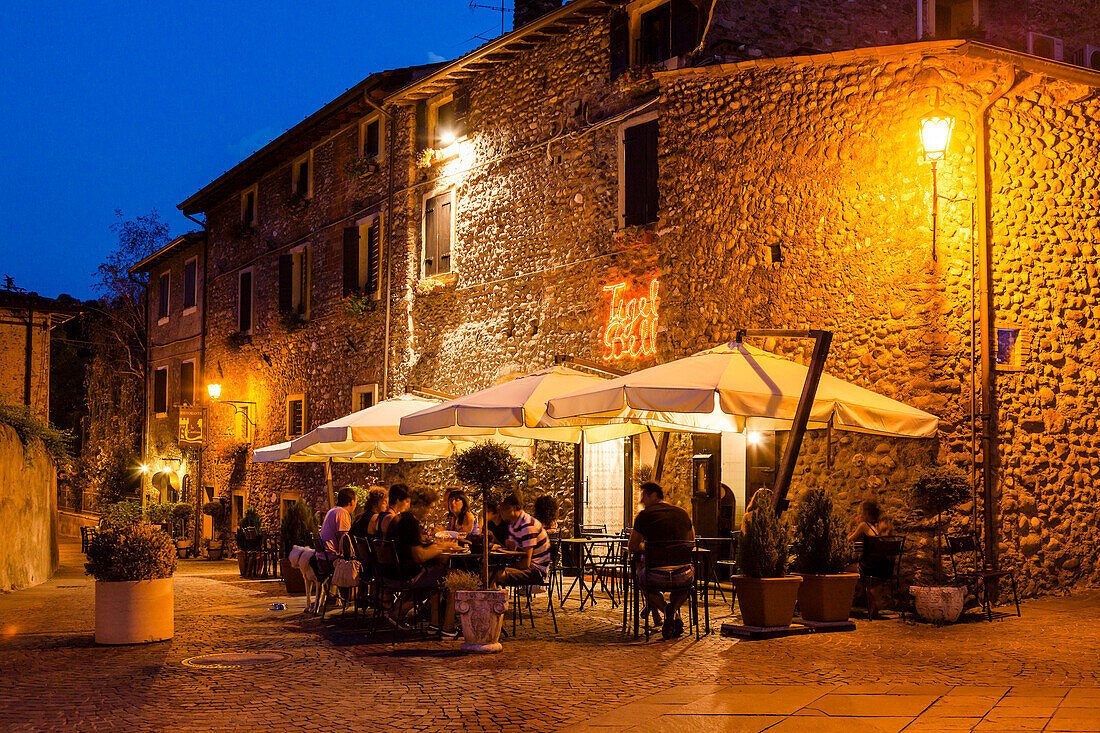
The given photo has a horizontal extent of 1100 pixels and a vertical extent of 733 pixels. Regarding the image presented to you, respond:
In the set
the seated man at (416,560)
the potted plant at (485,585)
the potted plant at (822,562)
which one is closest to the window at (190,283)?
the potted plant at (485,585)

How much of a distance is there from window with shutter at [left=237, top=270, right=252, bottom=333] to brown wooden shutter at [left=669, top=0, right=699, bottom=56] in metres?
14.7

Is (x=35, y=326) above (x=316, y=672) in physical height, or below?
above

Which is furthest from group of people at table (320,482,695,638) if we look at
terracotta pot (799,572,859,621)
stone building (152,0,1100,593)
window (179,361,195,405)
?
window (179,361,195,405)

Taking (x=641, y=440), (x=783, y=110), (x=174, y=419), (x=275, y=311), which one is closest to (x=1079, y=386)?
(x=783, y=110)

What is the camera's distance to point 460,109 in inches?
691

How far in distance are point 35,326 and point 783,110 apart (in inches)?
629

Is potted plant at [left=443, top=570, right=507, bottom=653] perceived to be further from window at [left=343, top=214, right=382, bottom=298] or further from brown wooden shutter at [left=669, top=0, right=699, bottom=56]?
window at [left=343, top=214, right=382, bottom=298]

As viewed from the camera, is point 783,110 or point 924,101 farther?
point 783,110

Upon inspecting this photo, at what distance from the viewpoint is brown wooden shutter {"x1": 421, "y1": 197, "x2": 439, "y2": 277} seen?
704 inches

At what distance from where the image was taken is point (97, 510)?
32.7 m

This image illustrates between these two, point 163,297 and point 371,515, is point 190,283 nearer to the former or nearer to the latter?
point 163,297

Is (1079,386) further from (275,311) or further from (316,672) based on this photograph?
(275,311)

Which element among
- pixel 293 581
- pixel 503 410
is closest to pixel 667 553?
pixel 503 410

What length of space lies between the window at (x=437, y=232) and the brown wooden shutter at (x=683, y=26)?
5.59 m
